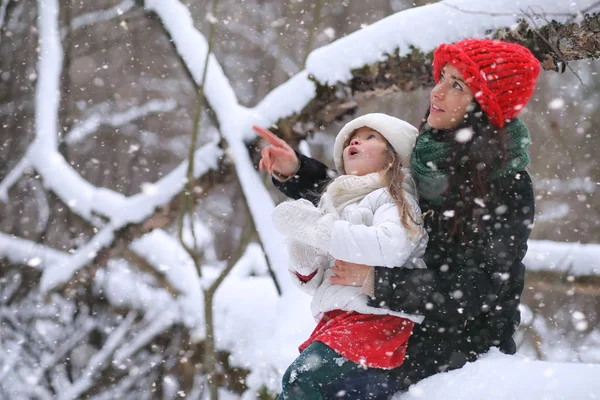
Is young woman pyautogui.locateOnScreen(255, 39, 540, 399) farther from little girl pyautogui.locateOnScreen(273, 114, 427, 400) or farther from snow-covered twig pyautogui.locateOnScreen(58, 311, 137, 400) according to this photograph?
snow-covered twig pyautogui.locateOnScreen(58, 311, 137, 400)

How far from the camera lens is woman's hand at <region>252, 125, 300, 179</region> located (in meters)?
2.26

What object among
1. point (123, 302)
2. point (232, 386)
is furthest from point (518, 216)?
point (123, 302)

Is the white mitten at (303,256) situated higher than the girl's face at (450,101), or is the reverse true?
the girl's face at (450,101)

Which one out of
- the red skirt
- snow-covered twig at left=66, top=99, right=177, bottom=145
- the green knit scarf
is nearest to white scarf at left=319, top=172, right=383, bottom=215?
the green knit scarf

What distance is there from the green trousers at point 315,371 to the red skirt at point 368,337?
1.1 inches

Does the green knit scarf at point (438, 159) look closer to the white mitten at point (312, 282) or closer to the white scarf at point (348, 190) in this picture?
the white scarf at point (348, 190)

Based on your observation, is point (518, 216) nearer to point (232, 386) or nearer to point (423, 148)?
point (423, 148)

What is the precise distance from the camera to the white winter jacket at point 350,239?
177cm

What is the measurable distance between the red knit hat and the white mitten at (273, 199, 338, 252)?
0.64m

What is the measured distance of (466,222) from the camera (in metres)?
1.87

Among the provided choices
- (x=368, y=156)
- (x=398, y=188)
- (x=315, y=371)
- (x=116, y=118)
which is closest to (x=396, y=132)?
(x=368, y=156)

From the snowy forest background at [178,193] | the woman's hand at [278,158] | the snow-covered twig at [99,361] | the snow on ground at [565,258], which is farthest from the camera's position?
the snow-covered twig at [99,361]

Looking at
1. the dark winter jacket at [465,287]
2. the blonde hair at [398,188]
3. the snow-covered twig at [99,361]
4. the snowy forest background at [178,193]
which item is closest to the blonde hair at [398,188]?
the blonde hair at [398,188]

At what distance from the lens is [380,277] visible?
1812 mm
